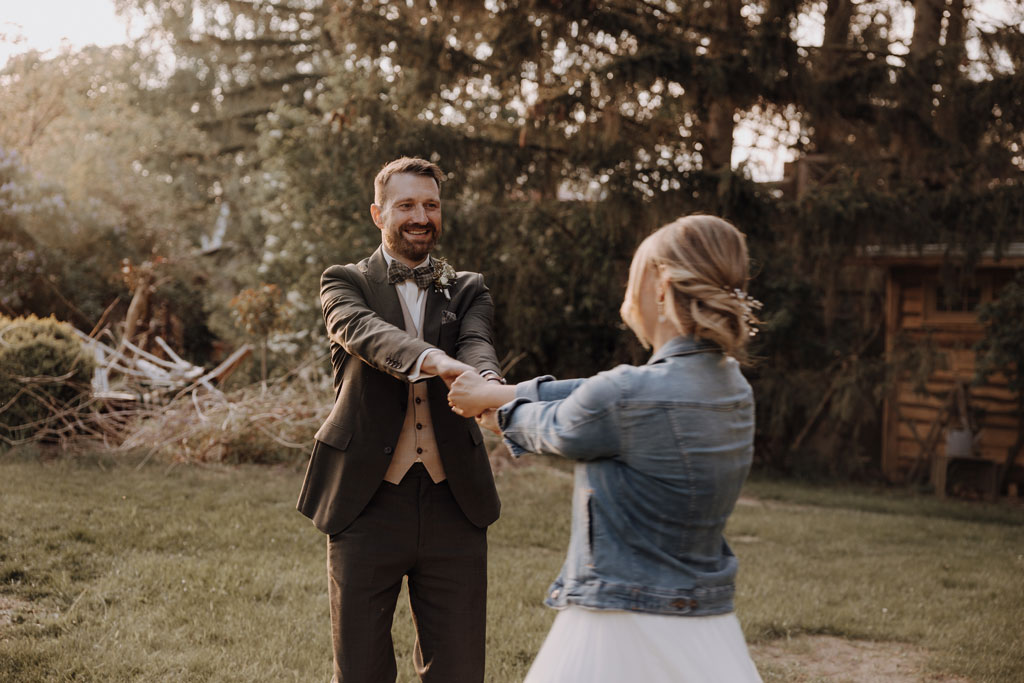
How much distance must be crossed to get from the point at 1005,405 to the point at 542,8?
824 centimetres

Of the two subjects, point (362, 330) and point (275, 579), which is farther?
point (275, 579)

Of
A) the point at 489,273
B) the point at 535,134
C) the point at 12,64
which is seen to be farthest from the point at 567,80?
the point at 12,64

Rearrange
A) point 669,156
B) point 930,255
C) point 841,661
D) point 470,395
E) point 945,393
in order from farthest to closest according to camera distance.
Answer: point 945,393 < point 930,255 < point 669,156 < point 841,661 < point 470,395

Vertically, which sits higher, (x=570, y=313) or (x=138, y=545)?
(x=570, y=313)

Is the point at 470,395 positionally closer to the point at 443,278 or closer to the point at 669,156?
the point at 443,278

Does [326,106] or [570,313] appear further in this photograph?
[326,106]

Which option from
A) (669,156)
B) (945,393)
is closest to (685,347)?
(669,156)

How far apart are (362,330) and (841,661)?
11.7 feet

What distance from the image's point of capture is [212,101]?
2441 centimetres

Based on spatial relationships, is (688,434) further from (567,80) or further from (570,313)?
(570,313)

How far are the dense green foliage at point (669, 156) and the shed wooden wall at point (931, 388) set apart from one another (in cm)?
43

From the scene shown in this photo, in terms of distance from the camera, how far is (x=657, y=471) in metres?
1.94

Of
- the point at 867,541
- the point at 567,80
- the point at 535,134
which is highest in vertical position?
the point at 567,80

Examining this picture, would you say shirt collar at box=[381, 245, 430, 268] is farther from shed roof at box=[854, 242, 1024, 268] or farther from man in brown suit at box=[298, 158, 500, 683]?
shed roof at box=[854, 242, 1024, 268]
